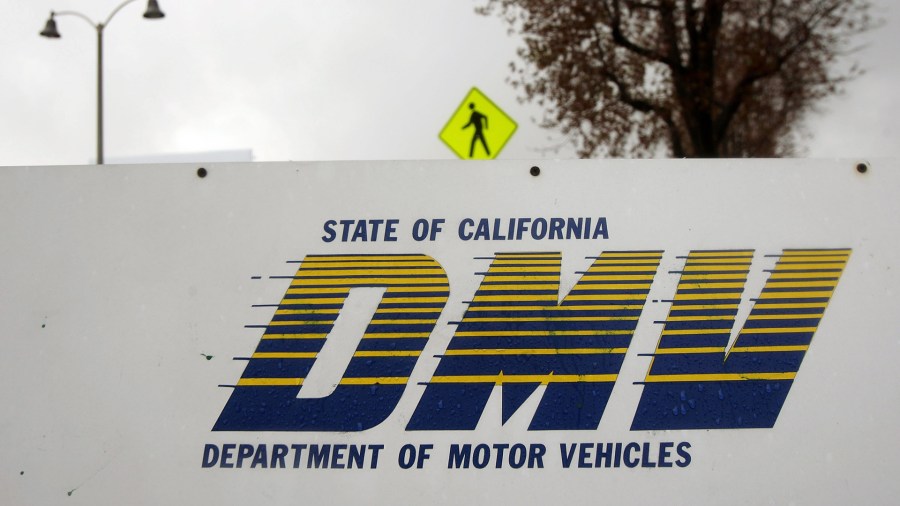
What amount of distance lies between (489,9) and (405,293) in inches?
604

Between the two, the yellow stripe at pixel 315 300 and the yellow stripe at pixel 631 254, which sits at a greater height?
the yellow stripe at pixel 631 254

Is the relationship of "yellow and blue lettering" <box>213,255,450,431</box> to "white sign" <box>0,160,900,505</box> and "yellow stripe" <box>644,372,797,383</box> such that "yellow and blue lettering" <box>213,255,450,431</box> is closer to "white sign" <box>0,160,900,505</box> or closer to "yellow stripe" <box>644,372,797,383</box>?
"white sign" <box>0,160,900,505</box>

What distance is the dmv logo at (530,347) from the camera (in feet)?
13.3

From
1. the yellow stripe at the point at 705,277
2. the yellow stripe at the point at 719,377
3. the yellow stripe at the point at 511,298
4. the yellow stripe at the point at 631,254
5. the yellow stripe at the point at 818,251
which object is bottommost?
the yellow stripe at the point at 719,377

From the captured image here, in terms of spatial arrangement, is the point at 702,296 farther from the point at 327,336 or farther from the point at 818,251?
the point at 327,336

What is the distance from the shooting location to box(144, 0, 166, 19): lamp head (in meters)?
20.1

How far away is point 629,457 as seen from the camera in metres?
4.07

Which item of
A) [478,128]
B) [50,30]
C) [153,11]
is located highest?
[153,11]

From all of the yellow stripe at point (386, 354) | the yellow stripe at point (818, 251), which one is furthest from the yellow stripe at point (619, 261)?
the yellow stripe at point (386, 354)

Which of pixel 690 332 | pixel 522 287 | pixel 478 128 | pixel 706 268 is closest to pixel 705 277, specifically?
pixel 706 268

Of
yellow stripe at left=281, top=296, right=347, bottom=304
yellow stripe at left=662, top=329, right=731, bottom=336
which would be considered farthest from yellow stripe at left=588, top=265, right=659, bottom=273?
yellow stripe at left=281, top=296, right=347, bottom=304

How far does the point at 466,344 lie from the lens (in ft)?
13.3

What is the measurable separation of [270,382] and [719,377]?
1743 millimetres

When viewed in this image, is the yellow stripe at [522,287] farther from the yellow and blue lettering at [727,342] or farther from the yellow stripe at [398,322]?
the yellow and blue lettering at [727,342]
